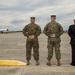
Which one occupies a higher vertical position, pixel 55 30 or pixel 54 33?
pixel 55 30

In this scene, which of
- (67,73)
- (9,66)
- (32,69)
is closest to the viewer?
(67,73)

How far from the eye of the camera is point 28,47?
394 inches

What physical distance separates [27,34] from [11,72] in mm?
1802

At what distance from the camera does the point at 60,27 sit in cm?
988

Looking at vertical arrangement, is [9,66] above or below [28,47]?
below

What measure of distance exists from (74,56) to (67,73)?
170 centimetres

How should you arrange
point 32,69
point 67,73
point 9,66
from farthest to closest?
point 9,66, point 32,69, point 67,73

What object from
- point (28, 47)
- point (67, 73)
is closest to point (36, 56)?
point (28, 47)

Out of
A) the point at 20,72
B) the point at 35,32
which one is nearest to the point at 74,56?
the point at 35,32

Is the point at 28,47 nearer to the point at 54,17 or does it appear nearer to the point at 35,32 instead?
the point at 35,32

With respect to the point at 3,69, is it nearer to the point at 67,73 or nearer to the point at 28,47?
the point at 28,47

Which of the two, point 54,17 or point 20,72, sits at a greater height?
point 54,17

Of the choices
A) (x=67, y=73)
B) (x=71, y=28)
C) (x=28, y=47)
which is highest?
(x=71, y=28)

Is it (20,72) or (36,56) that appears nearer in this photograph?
(20,72)
